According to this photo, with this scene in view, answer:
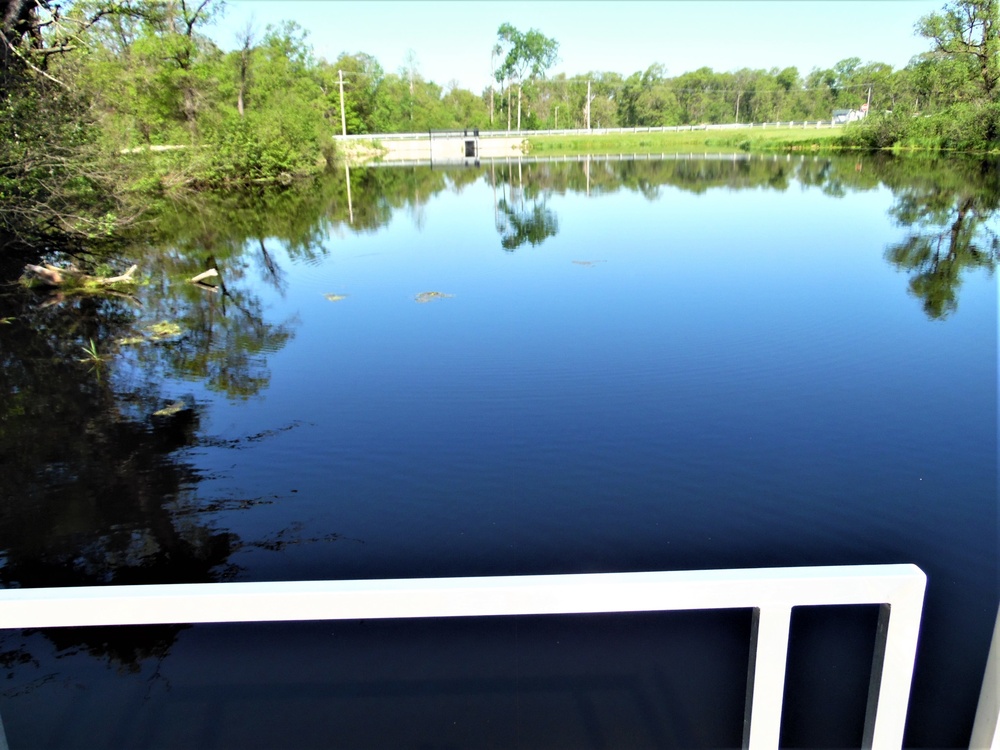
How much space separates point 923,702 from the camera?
3.36m

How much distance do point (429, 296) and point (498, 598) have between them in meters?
9.86

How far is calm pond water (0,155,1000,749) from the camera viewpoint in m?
3.32

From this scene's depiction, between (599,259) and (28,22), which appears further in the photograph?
(599,259)

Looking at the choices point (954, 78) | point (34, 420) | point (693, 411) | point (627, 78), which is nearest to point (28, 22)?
point (34, 420)

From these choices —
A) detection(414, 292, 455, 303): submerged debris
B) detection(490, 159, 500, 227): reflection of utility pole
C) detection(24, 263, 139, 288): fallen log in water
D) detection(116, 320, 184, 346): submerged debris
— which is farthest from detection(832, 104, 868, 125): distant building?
detection(116, 320, 184, 346): submerged debris

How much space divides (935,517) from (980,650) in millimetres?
1178

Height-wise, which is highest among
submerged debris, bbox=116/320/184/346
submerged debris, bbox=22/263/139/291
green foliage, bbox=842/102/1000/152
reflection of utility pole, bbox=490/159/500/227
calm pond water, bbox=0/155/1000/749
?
green foliage, bbox=842/102/1000/152

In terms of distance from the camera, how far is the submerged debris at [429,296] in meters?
10.7

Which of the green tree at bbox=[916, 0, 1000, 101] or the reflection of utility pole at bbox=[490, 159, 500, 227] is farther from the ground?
the green tree at bbox=[916, 0, 1000, 101]

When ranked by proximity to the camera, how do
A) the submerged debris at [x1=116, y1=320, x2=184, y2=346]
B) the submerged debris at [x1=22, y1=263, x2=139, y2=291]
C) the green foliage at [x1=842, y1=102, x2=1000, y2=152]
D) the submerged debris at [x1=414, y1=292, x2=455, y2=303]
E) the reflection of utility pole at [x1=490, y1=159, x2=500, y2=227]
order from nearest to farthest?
1. the submerged debris at [x1=116, y1=320, x2=184, y2=346]
2. the submerged debris at [x1=414, y1=292, x2=455, y2=303]
3. the submerged debris at [x1=22, y1=263, x2=139, y2=291]
4. the reflection of utility pole at [x1=490, y1=159, x2=500, y2=227]
5. the green foliage at [x1=842, y1=102, x2=1000, y2=152]

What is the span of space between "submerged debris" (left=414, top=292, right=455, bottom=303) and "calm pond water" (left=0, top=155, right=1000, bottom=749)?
6cm

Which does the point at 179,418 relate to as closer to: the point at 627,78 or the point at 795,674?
the point at 795,674

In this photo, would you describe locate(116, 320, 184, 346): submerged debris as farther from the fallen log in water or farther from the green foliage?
the green foliage

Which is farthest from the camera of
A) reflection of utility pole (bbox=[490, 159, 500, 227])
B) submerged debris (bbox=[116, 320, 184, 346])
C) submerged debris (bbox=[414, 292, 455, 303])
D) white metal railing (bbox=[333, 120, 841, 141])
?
white metal railing (bbox=[333, 120, 841, 141])
